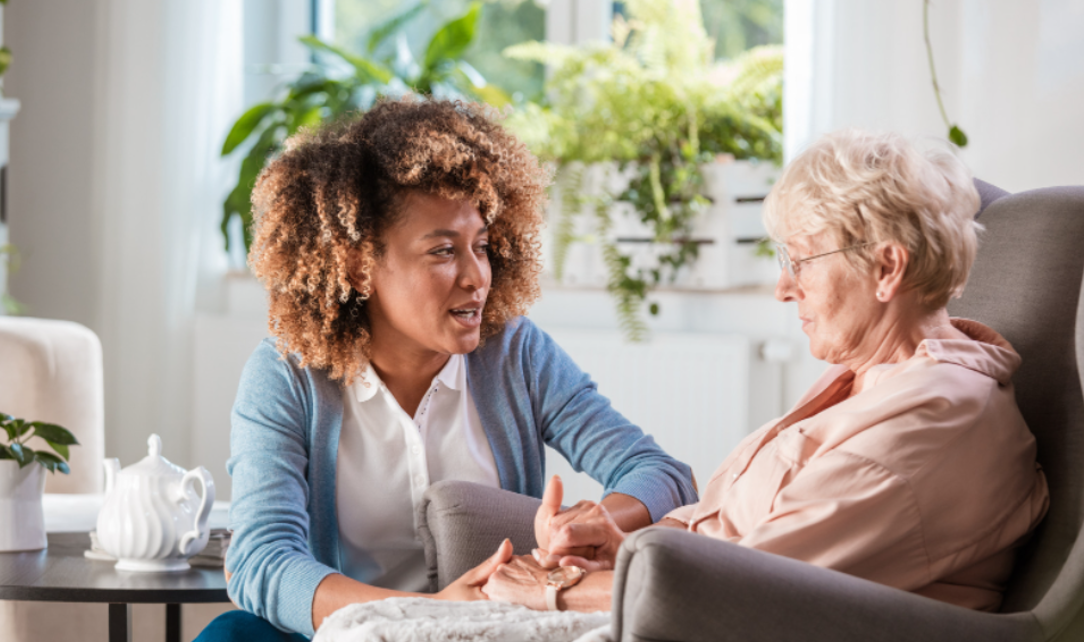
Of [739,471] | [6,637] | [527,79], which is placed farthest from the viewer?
[527,79]

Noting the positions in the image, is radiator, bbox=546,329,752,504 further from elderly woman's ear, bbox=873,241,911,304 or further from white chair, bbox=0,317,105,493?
elderly woman's ear, bbox=873,241,911,304

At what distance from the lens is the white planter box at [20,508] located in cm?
170

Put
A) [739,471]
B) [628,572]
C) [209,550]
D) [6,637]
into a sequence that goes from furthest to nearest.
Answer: [6,637] < [209,550] < [739,471] < [628,572]

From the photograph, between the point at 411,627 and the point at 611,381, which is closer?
the point at 411,627

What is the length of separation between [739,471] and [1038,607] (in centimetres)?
37

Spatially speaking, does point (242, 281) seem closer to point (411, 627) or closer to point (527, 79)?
point (527, 79)

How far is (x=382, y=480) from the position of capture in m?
1.52

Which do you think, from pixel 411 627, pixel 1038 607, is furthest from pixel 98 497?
pixel 1038 607

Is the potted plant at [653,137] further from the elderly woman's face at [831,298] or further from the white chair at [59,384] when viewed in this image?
the elderly woman's face at [831,298]

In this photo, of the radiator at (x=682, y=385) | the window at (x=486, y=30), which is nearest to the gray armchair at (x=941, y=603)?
the radiator at (x=682, y=385)

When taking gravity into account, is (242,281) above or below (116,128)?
below

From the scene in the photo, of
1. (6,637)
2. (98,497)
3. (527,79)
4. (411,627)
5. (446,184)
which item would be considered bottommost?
(6,637)

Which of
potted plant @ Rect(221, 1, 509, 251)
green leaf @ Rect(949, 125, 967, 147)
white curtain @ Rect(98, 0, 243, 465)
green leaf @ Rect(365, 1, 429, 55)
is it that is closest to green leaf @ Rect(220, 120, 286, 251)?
potted plant @ Rect(221, 1, 509, 251)

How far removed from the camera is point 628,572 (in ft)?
3.25
